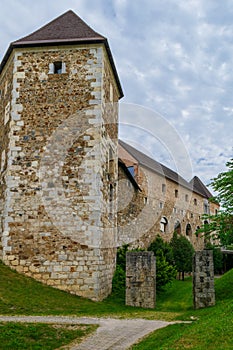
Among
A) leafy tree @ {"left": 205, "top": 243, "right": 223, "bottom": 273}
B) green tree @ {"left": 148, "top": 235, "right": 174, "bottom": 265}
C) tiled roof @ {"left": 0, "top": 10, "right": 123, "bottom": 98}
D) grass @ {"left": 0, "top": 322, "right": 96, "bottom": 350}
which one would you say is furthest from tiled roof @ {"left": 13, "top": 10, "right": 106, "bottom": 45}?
leafy tree @ {"left": 205, "top": 243, "right": 223, "bottom": 273}

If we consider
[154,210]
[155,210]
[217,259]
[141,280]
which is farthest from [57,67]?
[217,259]

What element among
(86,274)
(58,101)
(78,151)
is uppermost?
(58,101)

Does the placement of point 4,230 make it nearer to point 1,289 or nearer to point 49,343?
point 1,289

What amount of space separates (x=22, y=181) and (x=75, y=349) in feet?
26.4

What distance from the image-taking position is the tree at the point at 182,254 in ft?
93.0

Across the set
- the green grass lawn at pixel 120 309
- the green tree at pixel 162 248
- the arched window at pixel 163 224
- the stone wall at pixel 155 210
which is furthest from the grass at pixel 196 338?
the arched window at pixel 163 224

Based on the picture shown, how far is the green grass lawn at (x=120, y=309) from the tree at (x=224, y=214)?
79.1 inches

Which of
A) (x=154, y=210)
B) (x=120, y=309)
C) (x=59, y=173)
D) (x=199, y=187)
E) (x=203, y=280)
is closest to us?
(x=120, y=309)

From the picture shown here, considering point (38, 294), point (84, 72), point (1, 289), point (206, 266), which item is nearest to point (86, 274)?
point (38, 294)

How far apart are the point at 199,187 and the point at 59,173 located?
110 feet

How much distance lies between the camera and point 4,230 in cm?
1420

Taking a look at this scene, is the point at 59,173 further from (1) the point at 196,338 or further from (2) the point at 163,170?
(2) the point at 163,170

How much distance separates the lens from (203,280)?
12961 mm

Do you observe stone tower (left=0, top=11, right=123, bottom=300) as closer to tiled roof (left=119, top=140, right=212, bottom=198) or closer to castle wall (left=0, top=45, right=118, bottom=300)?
castle wall (left=0, top=45, right=118, bottom=300)
